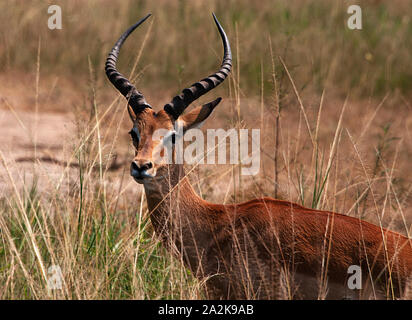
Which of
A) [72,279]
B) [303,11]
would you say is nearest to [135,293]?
[72,279]

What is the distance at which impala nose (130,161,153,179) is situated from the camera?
4527 mm

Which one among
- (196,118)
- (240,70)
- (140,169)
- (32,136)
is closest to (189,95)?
(196,118)

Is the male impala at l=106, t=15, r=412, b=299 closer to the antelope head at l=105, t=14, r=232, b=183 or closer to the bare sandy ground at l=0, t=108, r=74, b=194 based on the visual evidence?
the antelope head at l=105, t=14, r=232, b=183

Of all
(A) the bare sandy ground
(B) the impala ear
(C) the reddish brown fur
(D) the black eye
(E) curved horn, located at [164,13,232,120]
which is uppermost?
(E) curved horn, located at [164,13,232,120]

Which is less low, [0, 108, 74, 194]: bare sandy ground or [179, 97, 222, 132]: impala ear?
[179, 97, 222, 132]: impala ear

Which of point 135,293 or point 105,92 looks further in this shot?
point 105,92

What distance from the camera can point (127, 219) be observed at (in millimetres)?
6086

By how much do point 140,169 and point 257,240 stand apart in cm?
96

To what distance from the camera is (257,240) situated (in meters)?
4.70

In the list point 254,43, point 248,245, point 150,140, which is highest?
point 254,43

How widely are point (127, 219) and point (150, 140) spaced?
144 cm

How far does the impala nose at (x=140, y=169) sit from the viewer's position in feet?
14.9

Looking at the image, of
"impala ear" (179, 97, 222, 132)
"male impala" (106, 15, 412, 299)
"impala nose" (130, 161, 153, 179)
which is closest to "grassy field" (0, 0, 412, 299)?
"impala ear" (179, 97, 222, 132)
